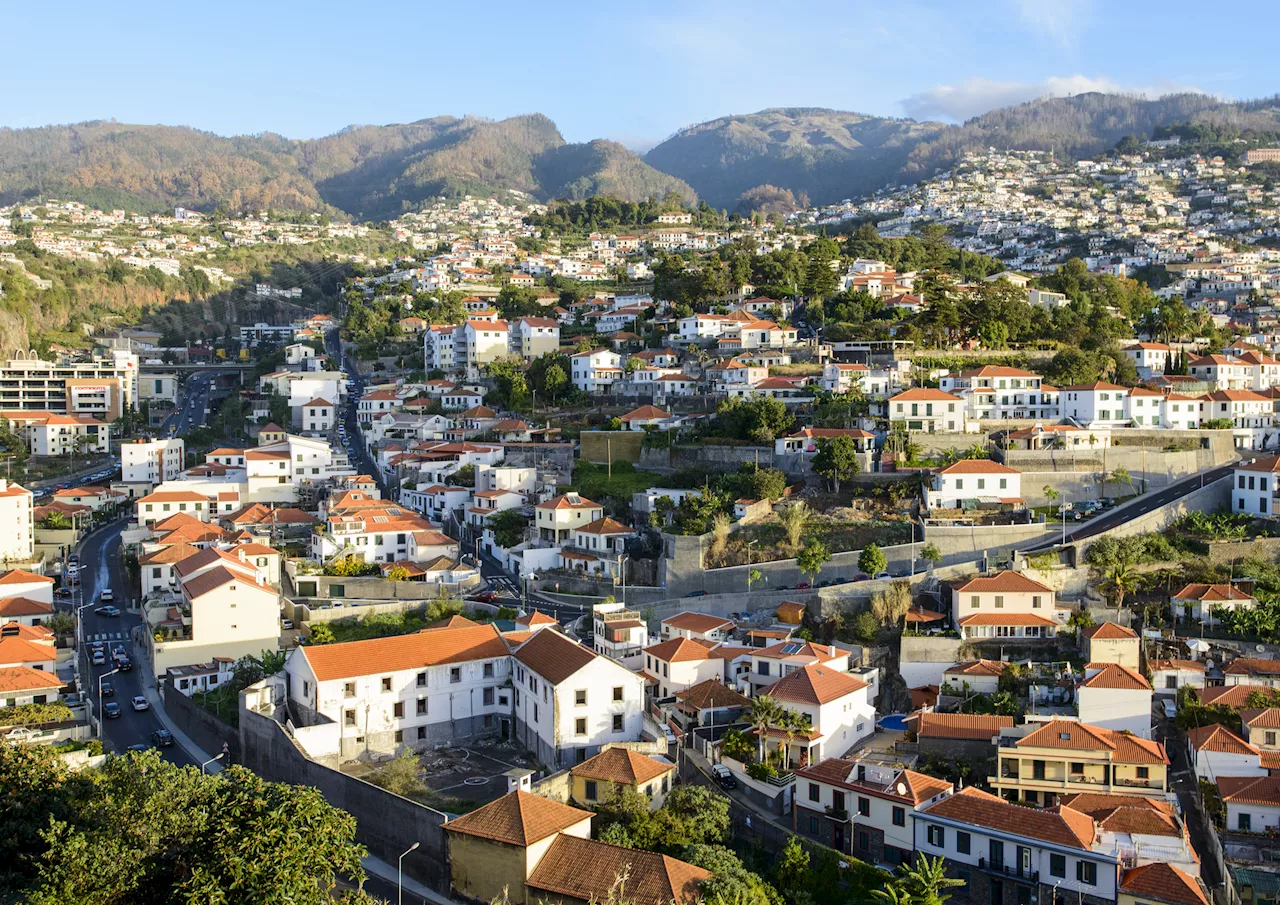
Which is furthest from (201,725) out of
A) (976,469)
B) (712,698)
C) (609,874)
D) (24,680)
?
(976,469)

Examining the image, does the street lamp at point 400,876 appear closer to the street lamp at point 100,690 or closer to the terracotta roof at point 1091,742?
the street lamp at point 100,690

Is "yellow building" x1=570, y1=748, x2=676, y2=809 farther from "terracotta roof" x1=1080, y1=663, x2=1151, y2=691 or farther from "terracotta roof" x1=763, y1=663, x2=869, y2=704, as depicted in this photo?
"terracotta roof" x1=1080, y1=663, x2=1151, y2=691

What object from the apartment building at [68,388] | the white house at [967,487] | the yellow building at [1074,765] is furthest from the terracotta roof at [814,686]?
the apartment building at [68,388]

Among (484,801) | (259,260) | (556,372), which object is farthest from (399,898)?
(259,260)

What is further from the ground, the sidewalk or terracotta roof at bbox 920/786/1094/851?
terracotta roof at bbox 920/786/1094/851

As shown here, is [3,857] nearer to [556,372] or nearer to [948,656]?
[948,656]

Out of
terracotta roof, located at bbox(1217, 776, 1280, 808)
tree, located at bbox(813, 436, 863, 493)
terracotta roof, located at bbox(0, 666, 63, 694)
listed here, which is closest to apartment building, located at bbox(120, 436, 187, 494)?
terracotta roof, located at bbox(0, 666, 63, 694)
